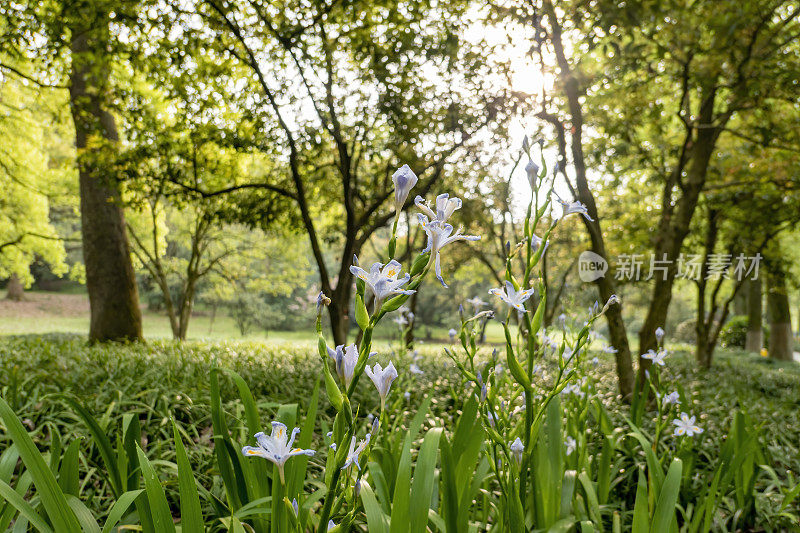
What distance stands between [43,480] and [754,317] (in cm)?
1606

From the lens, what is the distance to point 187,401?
328cm

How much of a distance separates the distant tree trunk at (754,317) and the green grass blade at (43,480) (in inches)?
583

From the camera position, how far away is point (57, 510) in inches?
41.8

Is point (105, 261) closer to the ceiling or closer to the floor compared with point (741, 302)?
closer to the floor

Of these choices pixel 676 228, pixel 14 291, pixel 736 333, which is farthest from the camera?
pixel 14 291

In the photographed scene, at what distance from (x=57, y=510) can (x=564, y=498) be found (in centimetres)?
160

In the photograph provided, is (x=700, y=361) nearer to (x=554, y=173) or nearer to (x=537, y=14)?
(x=537, y=14)

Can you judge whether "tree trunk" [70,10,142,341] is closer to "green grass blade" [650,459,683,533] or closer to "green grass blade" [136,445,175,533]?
"green grass blade" [136,445,175,533]

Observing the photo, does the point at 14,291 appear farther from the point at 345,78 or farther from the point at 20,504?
the point at 20,504

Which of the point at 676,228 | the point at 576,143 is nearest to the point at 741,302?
the point at 676,228

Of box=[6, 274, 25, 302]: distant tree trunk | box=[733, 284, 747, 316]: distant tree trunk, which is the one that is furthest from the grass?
box=[6, 274, 25, 302]: distant tree trunk

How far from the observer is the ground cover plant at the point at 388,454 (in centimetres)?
84

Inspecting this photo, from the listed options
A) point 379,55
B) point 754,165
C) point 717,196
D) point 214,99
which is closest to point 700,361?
point 717,196

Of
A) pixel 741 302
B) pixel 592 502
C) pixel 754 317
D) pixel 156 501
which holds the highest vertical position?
pixel 741 302
